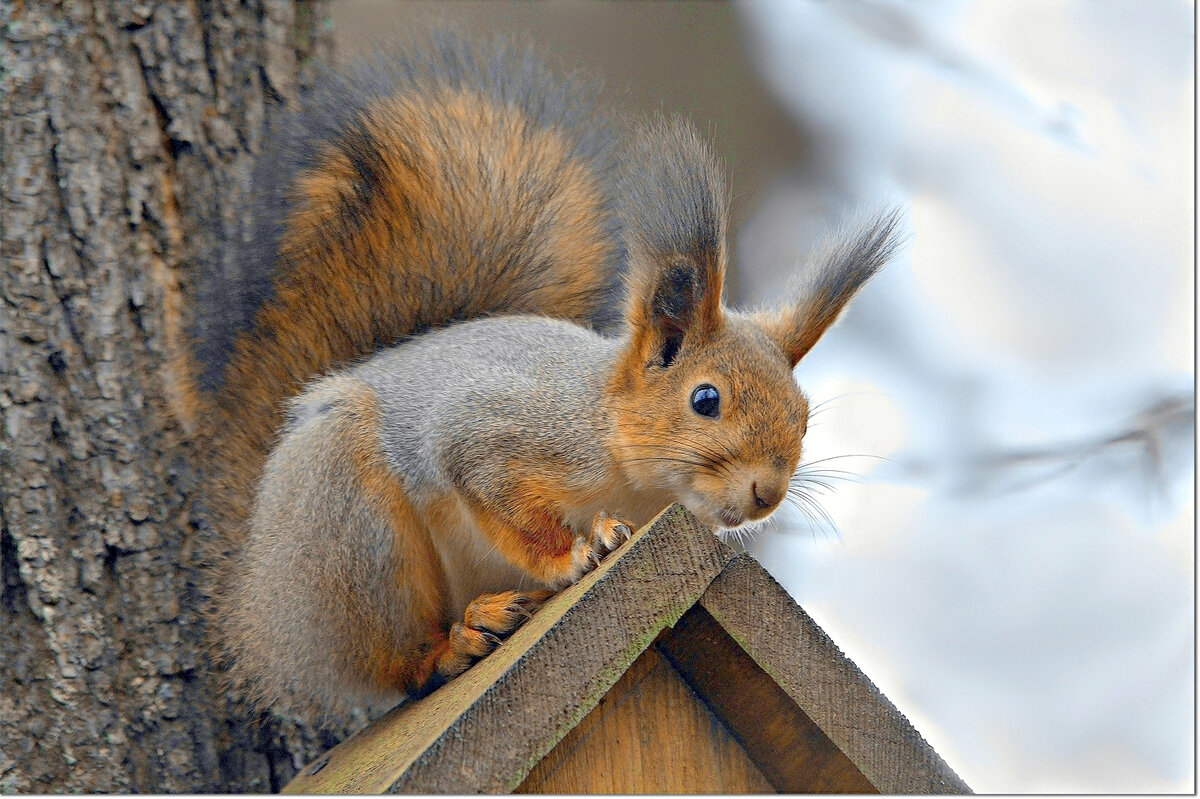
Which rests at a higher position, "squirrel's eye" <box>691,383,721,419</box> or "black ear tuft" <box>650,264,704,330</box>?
"black ear tuft" <box>650,264,704,330</box>

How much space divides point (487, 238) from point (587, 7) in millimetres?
637

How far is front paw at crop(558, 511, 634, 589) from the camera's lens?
3.63ft

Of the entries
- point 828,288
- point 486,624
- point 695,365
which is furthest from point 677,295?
point 486,624

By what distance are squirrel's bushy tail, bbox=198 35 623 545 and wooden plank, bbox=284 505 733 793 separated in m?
0.66

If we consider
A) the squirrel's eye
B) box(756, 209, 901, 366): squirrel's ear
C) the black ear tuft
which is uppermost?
box(756, 209, 901, 366): squirrel's ear

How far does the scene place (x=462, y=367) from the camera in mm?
1400

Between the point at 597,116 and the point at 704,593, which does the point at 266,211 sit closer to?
the point at 597,116

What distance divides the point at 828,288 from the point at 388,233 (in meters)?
0.57

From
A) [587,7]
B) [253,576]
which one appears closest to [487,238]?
[253,576]

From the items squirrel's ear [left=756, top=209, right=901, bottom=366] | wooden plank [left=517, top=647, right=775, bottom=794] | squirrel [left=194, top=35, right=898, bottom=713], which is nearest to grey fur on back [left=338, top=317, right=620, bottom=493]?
squirrel [left=194, top=35, right=898, bottom=713]

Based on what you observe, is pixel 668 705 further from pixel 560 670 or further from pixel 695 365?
pixel 695 365

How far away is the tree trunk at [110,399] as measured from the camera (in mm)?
1421

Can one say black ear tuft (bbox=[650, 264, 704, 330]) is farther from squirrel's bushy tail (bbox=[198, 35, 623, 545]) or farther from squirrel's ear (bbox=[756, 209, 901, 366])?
squirrel's bushy tail (bbox=[198, 35, 623, 545])

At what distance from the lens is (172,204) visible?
153 cm
